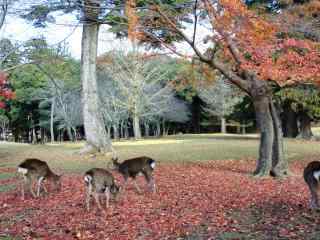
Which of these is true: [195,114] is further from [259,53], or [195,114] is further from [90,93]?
[259,53]

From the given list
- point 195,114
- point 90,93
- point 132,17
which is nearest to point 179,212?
point 132,17

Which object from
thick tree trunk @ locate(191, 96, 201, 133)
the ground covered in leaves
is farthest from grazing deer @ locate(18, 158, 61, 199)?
thick tree trunk @ locate(191, 96, 201, 133)

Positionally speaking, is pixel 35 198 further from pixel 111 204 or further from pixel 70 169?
pixel 70 169

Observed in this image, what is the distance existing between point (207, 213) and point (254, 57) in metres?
6.35

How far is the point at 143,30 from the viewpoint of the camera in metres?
15.2

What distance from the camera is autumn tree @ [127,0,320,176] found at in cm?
1364

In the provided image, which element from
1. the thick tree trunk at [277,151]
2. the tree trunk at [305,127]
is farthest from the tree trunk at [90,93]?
the tree trunk at [305,127]

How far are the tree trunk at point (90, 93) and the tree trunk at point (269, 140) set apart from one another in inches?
344

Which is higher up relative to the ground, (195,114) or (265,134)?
(195,114)

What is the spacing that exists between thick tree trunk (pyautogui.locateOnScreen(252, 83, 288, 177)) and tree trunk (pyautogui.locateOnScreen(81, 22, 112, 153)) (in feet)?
28.7

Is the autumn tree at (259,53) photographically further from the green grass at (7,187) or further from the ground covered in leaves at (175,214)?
the green grass at (7,187)

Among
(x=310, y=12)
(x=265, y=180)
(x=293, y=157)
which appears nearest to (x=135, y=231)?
(x=265, y=180)

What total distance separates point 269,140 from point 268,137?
0.10 metres

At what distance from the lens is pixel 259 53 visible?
1370cm
